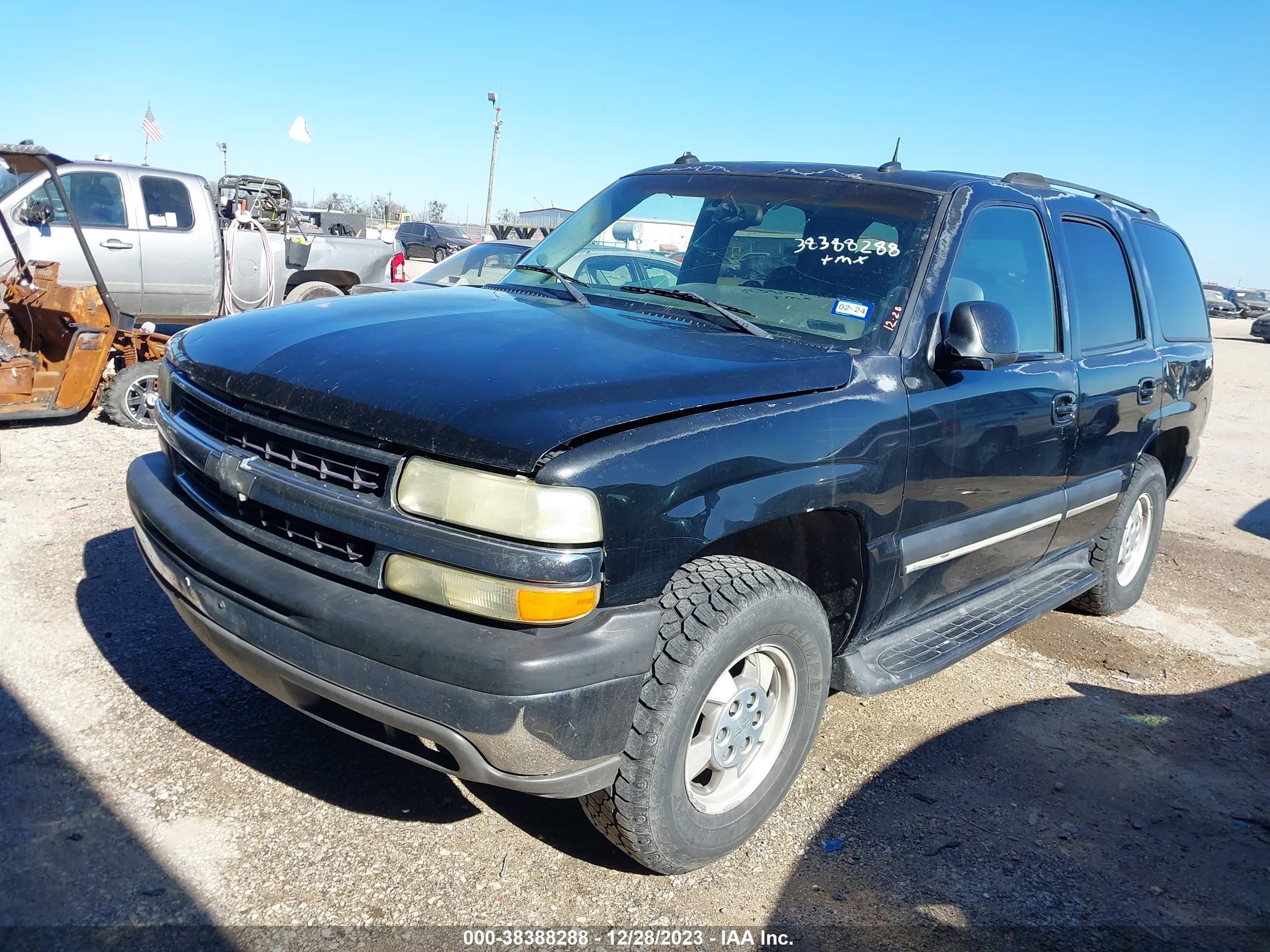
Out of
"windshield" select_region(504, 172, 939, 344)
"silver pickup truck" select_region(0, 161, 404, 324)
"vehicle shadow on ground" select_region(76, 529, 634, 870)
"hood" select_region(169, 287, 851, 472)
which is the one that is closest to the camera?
"hood" select_region(169, 287, 851, 472)

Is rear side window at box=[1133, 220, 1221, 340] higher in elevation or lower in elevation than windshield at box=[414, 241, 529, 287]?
higher

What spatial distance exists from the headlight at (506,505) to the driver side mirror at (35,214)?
8.08 meters

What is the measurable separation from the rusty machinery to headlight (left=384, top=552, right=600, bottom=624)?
223 inches

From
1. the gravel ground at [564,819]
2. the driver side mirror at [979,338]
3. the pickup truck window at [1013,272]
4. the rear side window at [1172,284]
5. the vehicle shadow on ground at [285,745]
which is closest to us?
the gravel ground at [564,819]

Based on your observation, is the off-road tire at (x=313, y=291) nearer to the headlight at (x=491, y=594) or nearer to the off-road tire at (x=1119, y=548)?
the off-road tire at (x=1119, y=548)

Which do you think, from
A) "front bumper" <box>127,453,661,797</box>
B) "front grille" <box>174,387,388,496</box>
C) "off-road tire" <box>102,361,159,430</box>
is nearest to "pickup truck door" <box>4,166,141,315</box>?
"off-road tire" <box>102,361,159,430</box>

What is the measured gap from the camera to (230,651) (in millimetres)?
2467

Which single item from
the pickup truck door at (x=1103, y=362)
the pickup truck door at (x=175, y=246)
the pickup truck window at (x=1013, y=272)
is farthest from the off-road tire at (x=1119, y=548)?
the pickup truck door at (x=175, y=246)

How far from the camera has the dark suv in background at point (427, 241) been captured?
3503 cm

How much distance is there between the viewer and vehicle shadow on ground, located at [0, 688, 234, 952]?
220 cm

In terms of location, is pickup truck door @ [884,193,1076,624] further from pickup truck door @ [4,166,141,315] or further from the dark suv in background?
the dark suv in background

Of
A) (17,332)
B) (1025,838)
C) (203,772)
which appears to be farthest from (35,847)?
(17,332)

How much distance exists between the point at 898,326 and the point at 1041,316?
104 centimetres

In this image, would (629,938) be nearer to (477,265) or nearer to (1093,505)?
(1093,505)
